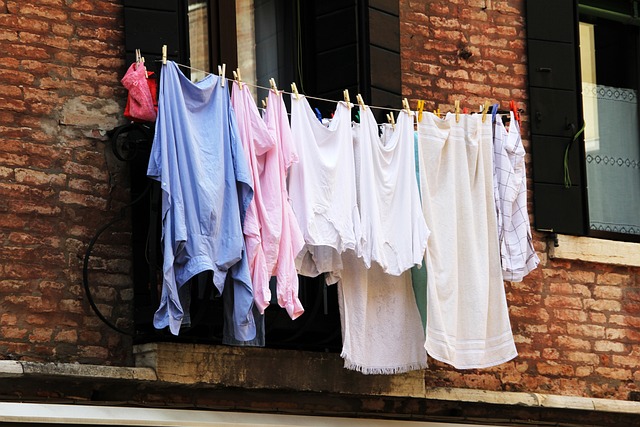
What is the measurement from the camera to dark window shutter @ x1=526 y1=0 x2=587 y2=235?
11.1 m

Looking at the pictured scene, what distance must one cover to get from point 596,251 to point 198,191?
3.13m

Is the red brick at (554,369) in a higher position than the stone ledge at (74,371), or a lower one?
lower

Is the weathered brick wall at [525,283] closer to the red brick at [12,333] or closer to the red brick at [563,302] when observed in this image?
the red brick at [563,302]

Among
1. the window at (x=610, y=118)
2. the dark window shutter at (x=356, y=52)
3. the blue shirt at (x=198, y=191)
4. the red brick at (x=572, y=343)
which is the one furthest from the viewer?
the window at (x=610, y=118)

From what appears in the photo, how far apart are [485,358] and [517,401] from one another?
0.78 meters

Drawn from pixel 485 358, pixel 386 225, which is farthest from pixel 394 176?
pixel 485 358

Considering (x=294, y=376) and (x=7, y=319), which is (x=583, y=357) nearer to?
(x=294, y=376)

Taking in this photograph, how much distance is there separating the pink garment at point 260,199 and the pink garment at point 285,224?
35 millimetres

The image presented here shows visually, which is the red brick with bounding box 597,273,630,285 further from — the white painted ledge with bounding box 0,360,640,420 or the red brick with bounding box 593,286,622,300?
the white painted ledge with bounding box 0,360,640,420

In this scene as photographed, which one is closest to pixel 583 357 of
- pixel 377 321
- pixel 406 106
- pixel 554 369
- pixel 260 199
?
pixel 554 369

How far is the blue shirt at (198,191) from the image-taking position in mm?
8992

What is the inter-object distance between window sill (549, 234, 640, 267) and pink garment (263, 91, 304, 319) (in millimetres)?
2272

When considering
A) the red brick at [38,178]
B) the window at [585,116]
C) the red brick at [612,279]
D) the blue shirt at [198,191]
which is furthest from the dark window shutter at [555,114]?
the red brick at [38,178]

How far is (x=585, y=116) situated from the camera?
11672 mm
